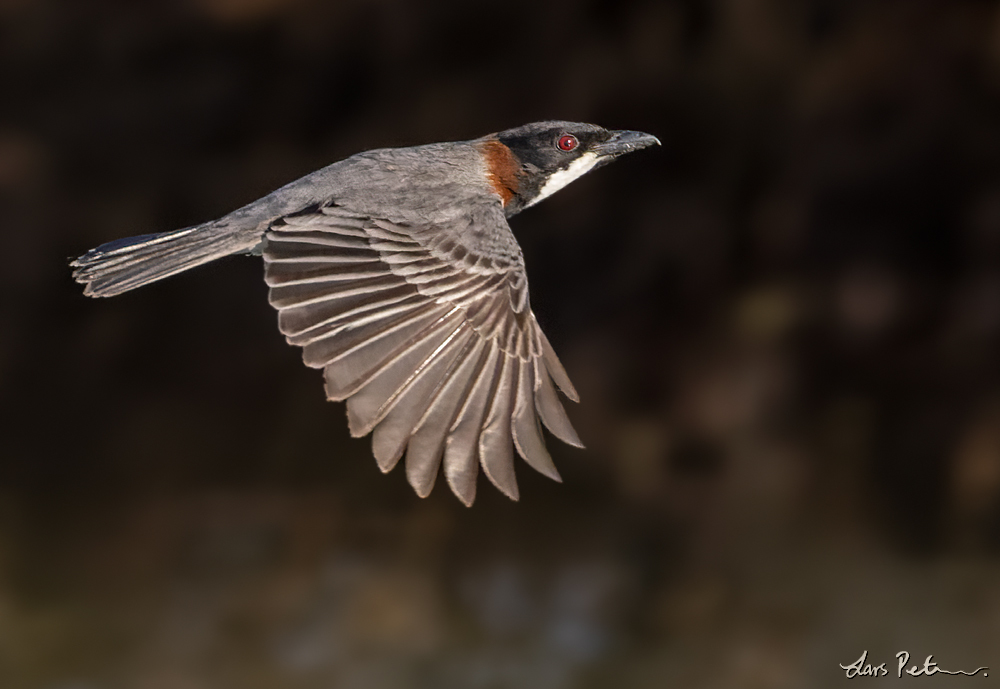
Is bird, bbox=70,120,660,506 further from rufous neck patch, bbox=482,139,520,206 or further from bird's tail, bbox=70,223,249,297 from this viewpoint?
rufous neck patch, bbox=482,139,520,206

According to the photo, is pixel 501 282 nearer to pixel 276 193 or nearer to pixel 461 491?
pixel 461 491

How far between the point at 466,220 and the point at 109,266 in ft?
4.11

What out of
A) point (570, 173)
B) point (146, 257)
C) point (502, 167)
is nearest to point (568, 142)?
point (570, 173)

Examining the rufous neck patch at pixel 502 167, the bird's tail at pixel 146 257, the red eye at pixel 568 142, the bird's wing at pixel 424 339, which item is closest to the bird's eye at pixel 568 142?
the red eye at pixel 568 142

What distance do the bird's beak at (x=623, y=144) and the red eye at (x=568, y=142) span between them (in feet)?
0.29

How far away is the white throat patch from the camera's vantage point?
11.3ft

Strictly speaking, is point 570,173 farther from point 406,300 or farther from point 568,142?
point 406,300

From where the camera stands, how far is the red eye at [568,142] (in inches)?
133

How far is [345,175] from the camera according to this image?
10.5 ft

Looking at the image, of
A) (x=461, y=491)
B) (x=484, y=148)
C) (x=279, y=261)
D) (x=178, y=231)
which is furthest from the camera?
(x=484, y=148)

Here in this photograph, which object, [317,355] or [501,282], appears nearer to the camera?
[317,355]

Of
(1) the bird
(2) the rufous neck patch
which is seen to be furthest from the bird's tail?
(2) the rufous neck patch

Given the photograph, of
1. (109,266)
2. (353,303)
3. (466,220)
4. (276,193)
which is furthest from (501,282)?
(109,266)

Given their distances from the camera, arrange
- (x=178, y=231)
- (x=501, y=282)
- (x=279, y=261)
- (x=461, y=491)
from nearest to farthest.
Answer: (x=461, y=491), (x=279, y=261), (x=501, y=282), (x=178, y=231)
